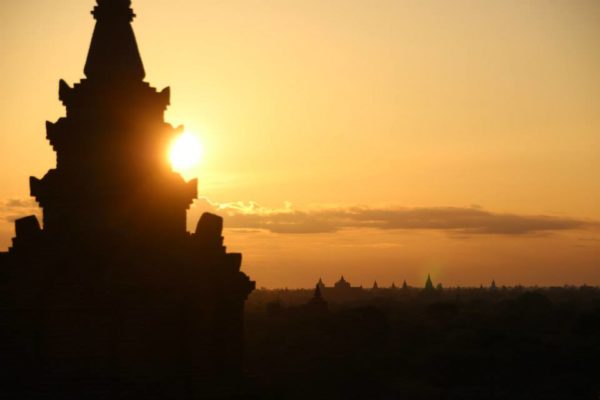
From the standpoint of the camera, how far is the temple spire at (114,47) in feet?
55.5

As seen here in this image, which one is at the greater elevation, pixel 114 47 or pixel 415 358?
pixel 114 47

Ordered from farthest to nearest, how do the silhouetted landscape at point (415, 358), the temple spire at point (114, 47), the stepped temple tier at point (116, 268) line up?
the silhouetted landscape at point (415, 358)
the temple spire at point (114, 47)
the stepped temple tier at point (116, 268)

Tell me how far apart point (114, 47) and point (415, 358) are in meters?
50.9

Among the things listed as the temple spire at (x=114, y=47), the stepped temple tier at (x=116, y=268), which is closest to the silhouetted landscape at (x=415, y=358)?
the stepped temple tier at (x=116, y=268)

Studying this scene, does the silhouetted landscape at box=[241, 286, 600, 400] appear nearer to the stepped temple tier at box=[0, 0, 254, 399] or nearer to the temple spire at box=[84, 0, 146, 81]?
the stepped temple tier at box=[0, 0, 254, 399]

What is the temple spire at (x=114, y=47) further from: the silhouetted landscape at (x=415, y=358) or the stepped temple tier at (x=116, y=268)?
the silhouetted landscape at (x=415, y=358)

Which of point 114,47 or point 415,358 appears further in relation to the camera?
point 415,358

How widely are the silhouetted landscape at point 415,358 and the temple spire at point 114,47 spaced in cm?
2037

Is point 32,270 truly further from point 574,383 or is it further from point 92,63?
point 574,383

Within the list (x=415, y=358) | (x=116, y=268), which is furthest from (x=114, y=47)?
(x=415, y=358)

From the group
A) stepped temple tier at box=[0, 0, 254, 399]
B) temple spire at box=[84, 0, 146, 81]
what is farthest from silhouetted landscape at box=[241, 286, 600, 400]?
temple spire at box=[84, 0, 146, 81]

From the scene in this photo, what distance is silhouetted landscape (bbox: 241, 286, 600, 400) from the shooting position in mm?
49031

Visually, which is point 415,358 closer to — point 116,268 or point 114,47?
point 114,47

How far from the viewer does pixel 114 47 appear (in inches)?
672
